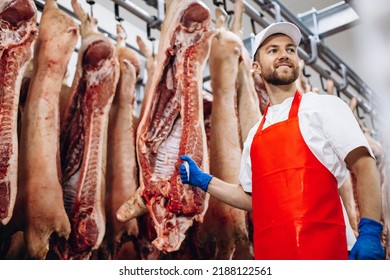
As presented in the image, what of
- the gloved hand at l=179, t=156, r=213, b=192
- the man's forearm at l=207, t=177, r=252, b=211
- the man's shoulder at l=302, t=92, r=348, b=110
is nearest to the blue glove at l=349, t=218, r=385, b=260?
the man's shoulder at l=302, t=92, r=348, b=110

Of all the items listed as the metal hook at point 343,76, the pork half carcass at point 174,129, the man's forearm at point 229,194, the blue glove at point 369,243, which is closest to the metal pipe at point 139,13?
the pork half carcass at point 174,129

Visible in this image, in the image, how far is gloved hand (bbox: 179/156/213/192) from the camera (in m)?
2.42

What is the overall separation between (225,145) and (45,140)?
84cm

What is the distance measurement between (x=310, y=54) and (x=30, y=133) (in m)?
2.13

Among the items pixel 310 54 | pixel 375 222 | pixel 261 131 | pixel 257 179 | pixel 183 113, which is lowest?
pixel 375 222

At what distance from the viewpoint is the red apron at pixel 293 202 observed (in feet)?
6.84

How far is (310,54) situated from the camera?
3.97 m

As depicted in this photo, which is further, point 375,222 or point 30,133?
point 30,133

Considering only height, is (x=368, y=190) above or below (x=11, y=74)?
below

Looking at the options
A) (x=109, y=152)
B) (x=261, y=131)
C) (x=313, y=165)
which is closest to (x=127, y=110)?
(x=109, y=152)

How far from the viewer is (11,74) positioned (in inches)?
93.5

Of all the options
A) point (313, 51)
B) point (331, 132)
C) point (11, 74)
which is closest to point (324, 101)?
point (331, 132)

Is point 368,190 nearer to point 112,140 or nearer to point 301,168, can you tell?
point 301,168

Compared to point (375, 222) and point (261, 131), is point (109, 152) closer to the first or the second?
point (261, 131)
